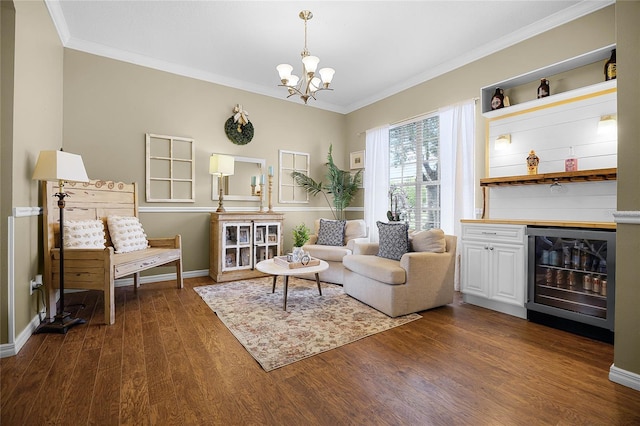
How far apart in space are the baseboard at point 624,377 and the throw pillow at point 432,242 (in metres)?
1.49

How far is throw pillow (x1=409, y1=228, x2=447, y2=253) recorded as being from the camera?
3.04m

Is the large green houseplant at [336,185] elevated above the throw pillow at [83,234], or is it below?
above

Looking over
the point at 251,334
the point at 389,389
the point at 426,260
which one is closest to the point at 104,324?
the point at 251,334

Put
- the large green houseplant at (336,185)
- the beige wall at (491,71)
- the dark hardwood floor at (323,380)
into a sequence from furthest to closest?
the large green houseplant at (336,185) < the beige wall at (491,71) < the dark hardwood floor at (323,380)

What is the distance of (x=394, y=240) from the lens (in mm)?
3242

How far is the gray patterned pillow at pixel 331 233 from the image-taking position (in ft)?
13.9

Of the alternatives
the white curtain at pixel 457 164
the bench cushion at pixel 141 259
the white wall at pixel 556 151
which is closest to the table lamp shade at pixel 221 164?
the bench cushion at pixel 141 259

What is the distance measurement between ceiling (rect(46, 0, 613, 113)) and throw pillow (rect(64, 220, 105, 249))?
2040 millimetres

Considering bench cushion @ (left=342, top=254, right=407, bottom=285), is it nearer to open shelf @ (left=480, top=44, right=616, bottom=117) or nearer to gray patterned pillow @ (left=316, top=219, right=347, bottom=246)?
gray patterned pillow @ (left=316, top=219, right=347, bottom=246)

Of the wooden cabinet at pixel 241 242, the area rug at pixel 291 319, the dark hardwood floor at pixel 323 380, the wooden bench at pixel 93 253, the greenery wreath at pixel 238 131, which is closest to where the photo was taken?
the dark hardwood floor at pixel 323 380

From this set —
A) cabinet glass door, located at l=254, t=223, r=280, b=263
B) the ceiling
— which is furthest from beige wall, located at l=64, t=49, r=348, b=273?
cabinet glass door, located at l=254, t=223, r=280, b=263

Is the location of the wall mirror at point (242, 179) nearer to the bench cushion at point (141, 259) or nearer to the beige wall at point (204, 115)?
the beige wall at point (204, 115)

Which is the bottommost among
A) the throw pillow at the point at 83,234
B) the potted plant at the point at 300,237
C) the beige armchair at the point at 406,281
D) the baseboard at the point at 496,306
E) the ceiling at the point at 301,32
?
the baseboard at the point at 496,306

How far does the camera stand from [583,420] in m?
1.42
